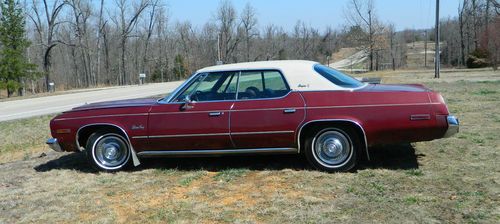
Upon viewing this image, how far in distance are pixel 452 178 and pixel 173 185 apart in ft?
10.4

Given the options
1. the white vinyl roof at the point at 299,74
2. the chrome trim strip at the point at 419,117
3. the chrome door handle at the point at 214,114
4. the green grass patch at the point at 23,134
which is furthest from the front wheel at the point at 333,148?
the green grass patch at the point at 23,134

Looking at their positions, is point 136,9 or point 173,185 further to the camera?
point 136,9

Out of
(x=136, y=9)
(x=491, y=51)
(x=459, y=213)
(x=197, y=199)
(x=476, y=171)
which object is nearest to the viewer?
(x=459, y=213)

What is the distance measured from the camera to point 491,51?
1518 inches

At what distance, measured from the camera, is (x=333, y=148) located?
19.5 ft

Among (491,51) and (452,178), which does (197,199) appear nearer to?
(452,178)

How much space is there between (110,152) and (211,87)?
66.7 inches

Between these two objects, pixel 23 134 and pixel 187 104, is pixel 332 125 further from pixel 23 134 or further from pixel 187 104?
pixel 23 134

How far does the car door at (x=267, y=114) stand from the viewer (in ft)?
19.4

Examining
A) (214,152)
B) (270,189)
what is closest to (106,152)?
(214,152)

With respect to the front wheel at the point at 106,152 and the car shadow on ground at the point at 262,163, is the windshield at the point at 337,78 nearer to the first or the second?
the car shadow on ground at the point at 262,163

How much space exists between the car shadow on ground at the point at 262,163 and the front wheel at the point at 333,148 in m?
0.25

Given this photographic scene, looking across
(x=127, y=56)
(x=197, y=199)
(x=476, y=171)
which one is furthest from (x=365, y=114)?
(x=127, y=56)

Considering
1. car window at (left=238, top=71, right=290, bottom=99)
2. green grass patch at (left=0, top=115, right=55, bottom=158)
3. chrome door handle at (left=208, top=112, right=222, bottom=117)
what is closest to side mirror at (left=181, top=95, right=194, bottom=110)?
chrome door handle at (left=208, top=112, right=222, bottom=117)
